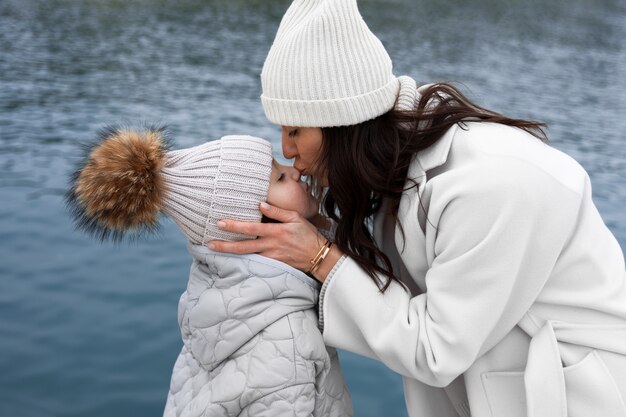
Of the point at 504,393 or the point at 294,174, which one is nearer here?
the point at 504,393

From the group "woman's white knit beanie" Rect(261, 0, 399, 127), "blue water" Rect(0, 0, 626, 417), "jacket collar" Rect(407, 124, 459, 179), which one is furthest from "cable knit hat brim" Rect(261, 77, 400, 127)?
"blue water" Rect(0, 0, 626, 417)

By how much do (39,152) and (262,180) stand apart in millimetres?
6600

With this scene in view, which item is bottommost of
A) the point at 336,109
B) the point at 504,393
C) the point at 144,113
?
the point at 144,113

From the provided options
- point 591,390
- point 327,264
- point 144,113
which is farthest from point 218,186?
point 144,113

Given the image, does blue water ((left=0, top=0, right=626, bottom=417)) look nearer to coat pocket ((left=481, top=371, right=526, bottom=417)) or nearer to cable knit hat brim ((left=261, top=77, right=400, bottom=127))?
coat pocket ((left=481, top=371, right=526, bottom=417))

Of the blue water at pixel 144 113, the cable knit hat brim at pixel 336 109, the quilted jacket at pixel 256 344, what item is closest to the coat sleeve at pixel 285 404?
the quilted jacket at pixel 256 344

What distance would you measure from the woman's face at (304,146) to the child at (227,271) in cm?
7

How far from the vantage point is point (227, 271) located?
2.02 m

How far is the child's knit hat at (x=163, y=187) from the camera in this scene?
1974 millimetres

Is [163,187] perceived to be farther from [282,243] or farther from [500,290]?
[500,290]

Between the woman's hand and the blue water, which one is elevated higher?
the woman's hand

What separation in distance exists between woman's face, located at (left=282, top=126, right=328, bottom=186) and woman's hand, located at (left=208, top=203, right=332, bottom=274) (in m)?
0.13

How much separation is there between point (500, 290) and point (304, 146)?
0.62 m

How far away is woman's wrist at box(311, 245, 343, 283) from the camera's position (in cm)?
200
